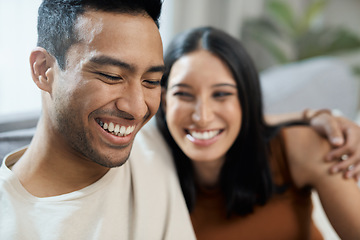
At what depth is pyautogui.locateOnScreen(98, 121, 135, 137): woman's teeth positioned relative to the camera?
2.69 feet

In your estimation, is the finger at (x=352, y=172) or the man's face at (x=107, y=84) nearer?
the man's face at (x=107, y=84)

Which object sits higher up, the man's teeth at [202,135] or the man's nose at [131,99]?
the man's nose at [131,99]

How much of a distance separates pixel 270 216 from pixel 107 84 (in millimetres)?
827

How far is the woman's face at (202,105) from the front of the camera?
1135mm

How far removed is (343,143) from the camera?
1247 millimetres

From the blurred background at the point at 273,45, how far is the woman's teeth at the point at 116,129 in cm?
69

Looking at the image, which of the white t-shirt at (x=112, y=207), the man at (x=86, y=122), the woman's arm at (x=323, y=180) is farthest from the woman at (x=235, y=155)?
the man at (x=86, y=122)

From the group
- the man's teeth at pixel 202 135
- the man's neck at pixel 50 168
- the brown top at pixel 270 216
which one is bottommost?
the brown top at pixel 270 216

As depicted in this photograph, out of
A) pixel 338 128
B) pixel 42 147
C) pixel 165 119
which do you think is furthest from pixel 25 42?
pixel 338 128

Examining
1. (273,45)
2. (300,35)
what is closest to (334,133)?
(273,45)

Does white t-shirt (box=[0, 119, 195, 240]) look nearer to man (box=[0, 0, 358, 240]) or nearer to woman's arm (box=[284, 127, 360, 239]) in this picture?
man (box=[0, 0, 358, 240])

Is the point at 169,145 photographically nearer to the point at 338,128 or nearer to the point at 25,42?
the point at 338,128

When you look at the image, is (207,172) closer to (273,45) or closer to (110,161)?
(110,161)

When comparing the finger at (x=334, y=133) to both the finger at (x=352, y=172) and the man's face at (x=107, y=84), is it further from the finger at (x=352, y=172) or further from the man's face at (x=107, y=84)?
the man's face at (x=107, y=84)
